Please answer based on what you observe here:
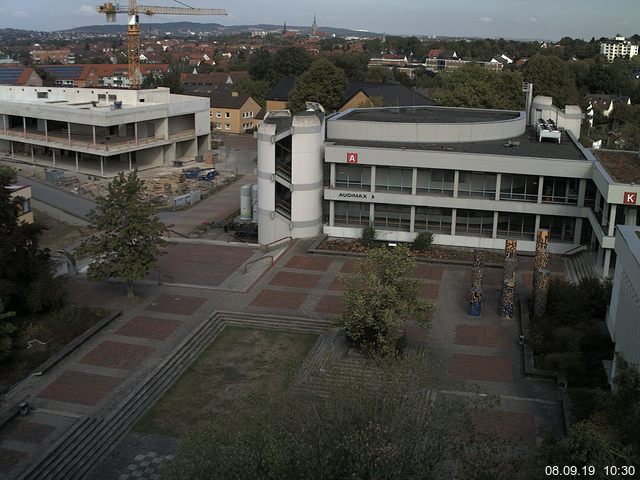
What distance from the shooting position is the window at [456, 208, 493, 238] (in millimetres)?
36312

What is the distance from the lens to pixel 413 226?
37.1 m

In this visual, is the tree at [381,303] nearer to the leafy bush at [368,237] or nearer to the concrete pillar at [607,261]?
the concrete pillar at [607,261]

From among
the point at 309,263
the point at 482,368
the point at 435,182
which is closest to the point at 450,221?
the point at 435,182

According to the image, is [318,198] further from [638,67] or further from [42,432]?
[638,67]

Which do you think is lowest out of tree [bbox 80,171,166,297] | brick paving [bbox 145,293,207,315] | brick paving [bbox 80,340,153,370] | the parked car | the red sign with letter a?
brick paving [bbox 80,340,153,370]

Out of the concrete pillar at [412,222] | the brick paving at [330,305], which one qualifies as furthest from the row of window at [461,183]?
the brick paving at [330,305]

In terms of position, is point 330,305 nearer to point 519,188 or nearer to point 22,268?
point 22,268

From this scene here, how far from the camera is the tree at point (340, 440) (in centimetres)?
1155

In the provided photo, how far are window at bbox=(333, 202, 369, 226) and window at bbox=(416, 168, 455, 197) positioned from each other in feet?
10.2

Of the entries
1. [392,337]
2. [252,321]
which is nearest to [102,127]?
[252,321]

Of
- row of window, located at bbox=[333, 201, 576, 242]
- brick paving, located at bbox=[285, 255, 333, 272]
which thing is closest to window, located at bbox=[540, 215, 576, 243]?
row of window, located at bbox=[333, 201, 576, 242]

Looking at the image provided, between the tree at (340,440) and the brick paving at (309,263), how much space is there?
19.2 meters

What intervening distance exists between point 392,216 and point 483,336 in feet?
41.3

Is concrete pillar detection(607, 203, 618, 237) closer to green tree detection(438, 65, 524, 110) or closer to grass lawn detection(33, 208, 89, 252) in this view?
grass lawn detection(33, 208, 89, 252)
